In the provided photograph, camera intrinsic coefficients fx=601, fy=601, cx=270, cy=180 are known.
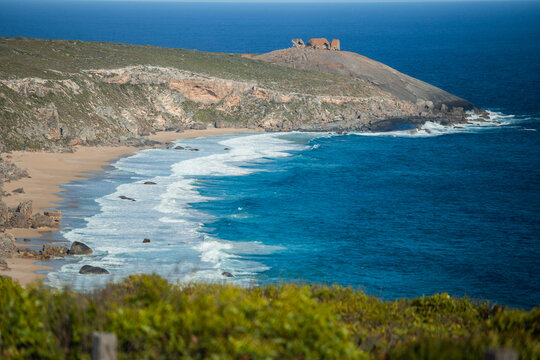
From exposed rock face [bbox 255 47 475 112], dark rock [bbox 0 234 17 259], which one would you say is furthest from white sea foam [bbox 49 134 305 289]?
exposed rock face [bbox 255 47 475 112]

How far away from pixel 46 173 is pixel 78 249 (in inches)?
906

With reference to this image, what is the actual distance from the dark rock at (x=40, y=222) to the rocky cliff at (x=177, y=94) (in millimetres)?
26997

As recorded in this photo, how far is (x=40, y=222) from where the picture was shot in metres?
38.3

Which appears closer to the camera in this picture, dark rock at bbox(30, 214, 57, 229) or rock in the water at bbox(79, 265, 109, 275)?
rock in the water at bbox(79, 265, 109, 275)

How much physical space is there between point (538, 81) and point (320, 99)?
209 ft

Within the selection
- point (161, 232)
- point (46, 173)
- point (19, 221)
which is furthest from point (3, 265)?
point (46, 173)

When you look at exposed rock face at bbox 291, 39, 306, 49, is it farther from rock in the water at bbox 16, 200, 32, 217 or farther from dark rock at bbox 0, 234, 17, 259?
dark rock at bbox 0, 234, 17, 259

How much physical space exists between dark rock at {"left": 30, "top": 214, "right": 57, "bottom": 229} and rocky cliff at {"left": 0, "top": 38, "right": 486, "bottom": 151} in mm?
26997

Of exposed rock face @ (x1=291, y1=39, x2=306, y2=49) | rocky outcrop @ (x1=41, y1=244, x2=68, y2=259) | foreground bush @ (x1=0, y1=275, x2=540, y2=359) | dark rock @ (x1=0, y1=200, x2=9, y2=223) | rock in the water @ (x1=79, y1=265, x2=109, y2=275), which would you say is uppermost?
exposed rock face @ (x1=291, y1=39, x2=306, y2=49)

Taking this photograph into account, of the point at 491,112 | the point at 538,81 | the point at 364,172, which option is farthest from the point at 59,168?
the point at 538,81

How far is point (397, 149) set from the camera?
77750 millimetres

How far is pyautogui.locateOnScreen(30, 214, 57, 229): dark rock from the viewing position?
38281mm

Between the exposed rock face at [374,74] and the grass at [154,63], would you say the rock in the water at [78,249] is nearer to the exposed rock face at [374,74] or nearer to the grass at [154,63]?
the grass at [154,63]

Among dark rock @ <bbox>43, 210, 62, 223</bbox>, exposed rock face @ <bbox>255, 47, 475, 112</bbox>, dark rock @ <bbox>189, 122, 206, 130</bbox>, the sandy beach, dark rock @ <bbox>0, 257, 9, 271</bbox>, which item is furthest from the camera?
exposed rock face @ <bbox>255, 47, 475, 112</bbox>
